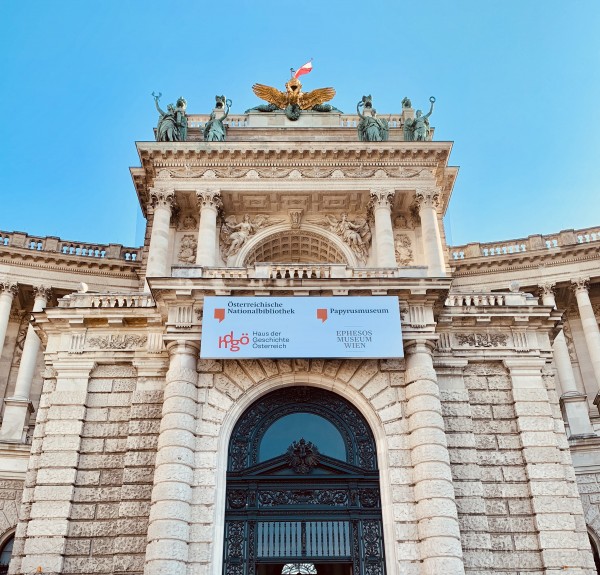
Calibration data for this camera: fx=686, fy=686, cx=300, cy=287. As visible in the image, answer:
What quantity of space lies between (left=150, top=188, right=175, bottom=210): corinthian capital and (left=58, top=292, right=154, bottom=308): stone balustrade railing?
11336 mm

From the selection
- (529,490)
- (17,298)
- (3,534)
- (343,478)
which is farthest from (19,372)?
(529,490)

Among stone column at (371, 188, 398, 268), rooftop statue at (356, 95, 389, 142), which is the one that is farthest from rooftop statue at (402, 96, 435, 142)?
stone column at (371, 188, 398, 268)

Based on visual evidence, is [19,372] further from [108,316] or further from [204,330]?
[204,330]

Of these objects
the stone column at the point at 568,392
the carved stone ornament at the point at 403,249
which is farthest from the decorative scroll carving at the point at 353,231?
the stone column at the point at 568,392

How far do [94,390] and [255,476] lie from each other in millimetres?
5298

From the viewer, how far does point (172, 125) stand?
33656mm

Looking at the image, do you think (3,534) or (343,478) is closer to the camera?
(343,478)

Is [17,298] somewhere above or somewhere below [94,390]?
above

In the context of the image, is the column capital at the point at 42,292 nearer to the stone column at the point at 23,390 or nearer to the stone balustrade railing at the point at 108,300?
the stone column at the point at 23,390

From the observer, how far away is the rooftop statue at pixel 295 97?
120 ft

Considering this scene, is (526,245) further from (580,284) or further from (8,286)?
(8,286)

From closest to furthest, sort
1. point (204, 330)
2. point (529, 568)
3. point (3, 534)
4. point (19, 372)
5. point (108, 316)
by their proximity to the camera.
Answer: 1. point (529, 568)
2. point (204, 330)
3. point (108, 316)
4. point (3, 534)
5. point (19, 372)

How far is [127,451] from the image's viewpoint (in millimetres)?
18125

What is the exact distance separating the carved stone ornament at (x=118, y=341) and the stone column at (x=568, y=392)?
57.8 ft
